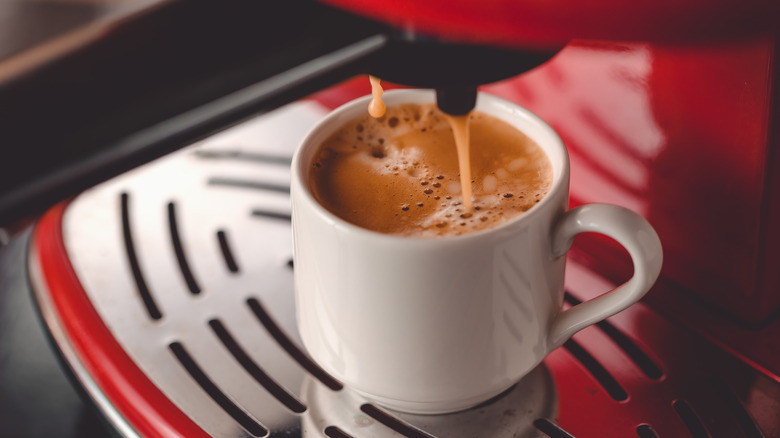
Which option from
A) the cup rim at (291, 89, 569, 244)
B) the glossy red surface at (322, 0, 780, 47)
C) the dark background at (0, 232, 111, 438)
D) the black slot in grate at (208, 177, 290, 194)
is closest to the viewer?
the glossy red surface at (322, 0, 780, 47)


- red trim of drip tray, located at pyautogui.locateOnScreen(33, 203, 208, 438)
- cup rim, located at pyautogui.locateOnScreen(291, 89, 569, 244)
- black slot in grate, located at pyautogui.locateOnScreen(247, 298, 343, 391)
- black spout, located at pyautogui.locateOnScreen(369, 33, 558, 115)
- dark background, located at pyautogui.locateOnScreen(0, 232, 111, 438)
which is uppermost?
black spout, located at pyautogui.locateOnScreen(369, 33, 558, 115)

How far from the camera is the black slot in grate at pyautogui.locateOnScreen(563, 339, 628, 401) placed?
38cm

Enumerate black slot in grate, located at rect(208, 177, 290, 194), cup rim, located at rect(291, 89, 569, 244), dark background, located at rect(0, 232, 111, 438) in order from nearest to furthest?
1. cup rim, located at rect(291, 89, 569, 244)
2. dark background, located at rect(0, 232, 111, 438)
3. black slot in grate, located at rect(208, 177, 290, 194)

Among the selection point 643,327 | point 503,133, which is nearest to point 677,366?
point 643,327

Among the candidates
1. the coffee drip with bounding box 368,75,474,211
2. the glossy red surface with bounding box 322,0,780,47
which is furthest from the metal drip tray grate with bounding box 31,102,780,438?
the glossy red surface with bounding box 322,0,780,47

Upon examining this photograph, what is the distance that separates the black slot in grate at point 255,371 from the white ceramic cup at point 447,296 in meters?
0.04

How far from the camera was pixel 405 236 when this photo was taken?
0.33 metres

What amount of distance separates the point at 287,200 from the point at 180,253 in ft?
0.24

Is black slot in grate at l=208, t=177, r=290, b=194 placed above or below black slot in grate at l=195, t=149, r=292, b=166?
below

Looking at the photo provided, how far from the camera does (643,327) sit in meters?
0.40

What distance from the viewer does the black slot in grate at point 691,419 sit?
0.35 m

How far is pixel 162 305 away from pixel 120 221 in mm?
85

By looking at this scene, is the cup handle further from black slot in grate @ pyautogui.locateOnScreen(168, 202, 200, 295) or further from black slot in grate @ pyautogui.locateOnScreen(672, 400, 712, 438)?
black slot in grate @ pyautogui.locateOnScreen(168, 202, 200, 295)

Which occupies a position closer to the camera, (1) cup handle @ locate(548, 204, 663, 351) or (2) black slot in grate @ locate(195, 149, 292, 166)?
(1) cup handle @ locate(548, 204, 663, 351)
